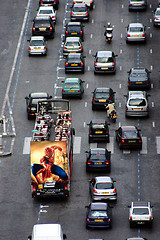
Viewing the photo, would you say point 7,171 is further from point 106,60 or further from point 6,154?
point 106,60

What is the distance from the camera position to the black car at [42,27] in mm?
93312

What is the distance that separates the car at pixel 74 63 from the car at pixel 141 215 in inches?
1179

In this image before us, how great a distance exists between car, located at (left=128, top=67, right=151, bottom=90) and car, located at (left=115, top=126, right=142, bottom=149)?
11848mm

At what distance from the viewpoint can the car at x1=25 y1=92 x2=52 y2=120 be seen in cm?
7488

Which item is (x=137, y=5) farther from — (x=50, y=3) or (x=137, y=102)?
(x=137, y=102)

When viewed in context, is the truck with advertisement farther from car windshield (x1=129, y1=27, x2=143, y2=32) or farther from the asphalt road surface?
car windshield (x1=129, y1=27, x2=143, y2=32)

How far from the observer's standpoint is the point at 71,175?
6544cm

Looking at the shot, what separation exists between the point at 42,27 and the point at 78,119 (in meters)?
20.6

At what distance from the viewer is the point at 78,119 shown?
75.4m

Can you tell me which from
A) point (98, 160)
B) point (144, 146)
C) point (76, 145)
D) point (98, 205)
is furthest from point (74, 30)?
point (98, 205)

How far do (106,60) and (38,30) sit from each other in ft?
40.2

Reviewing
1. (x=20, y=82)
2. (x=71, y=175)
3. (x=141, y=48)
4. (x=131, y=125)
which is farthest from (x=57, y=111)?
(x=141, y=48)

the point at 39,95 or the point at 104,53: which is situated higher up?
the point at 104,53

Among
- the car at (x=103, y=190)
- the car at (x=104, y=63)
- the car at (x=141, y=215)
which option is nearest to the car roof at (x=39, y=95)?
the car at (x=104, y=63)
